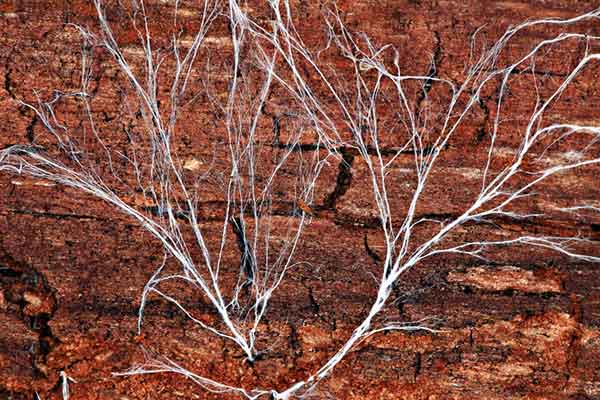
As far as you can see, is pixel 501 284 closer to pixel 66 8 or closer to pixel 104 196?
pixel 104 196

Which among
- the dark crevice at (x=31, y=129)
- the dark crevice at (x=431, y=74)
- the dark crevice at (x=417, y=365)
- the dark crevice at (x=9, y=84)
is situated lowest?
the dark crevice at (x=417, y=365)

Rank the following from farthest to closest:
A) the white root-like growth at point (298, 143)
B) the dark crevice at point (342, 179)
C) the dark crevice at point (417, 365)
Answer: the dark crevice at point (342, 179)
the white root-like growth at point (298, 143)
the dark crevice at point (417, 365)

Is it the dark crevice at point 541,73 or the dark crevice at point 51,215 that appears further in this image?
the dark crevice at point 541,73

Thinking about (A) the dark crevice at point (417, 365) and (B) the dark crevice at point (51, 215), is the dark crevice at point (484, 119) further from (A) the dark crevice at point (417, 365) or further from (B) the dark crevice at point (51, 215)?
(B) the dark crevice at point (51, 215)

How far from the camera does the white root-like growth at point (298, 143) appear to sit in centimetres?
220

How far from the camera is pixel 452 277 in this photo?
2.22 meters

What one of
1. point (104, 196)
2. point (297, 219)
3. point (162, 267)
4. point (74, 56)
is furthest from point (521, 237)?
point (74, 56)

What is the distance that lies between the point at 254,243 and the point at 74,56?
2.72ft

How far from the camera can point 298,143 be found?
94.4 inches

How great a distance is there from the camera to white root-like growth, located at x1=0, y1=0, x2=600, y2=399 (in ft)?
7.22

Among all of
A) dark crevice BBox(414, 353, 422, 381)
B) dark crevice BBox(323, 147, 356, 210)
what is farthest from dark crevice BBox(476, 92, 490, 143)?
dark crevice BBox(414, 353, 422, 381)

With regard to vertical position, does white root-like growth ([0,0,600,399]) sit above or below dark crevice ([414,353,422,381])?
above

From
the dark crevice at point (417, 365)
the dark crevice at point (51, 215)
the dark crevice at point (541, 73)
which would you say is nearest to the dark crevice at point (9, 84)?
the dark crevice at point (51, 215)

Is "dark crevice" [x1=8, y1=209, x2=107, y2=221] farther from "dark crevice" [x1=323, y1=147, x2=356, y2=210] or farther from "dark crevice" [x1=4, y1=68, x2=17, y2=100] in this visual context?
"dark crevice" [x1=323, y1=147, x2=356, y2=210]
